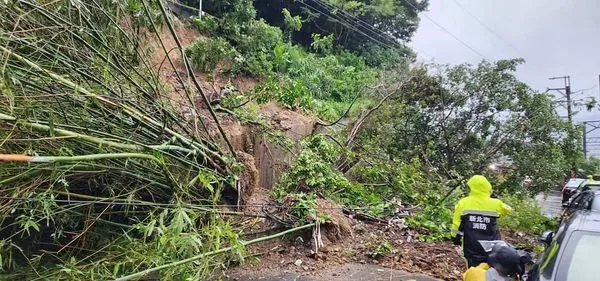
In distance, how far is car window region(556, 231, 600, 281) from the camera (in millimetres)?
2400

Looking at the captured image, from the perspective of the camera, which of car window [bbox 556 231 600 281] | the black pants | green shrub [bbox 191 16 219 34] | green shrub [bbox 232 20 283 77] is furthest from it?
green shrub [bbox 191 16 219 34]

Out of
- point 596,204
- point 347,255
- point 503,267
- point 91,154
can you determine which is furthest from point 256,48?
Result: point 503,267

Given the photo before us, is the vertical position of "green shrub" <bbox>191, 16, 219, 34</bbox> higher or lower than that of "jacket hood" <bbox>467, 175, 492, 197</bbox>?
higher

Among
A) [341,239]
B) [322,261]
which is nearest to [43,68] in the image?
[322,261]

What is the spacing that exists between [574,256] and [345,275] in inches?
94.7

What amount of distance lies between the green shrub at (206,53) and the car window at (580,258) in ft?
29.8

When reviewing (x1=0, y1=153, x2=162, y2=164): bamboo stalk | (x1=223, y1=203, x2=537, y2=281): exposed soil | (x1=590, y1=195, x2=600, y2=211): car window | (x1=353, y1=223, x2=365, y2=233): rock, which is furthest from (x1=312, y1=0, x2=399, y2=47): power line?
(x1=0, y1=153, x2=162, y2=164): bamboo stalk

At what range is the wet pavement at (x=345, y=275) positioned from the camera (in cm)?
437

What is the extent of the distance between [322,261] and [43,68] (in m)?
3.25

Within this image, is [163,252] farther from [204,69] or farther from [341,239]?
[204,69]

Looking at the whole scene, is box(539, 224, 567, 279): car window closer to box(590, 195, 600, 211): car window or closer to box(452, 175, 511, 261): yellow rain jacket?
box(590, 195, 600, 211): car window

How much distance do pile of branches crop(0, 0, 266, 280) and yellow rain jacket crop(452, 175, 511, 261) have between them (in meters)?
2.26

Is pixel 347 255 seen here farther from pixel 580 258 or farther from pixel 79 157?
pixel 79 157

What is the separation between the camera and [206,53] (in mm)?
10492
